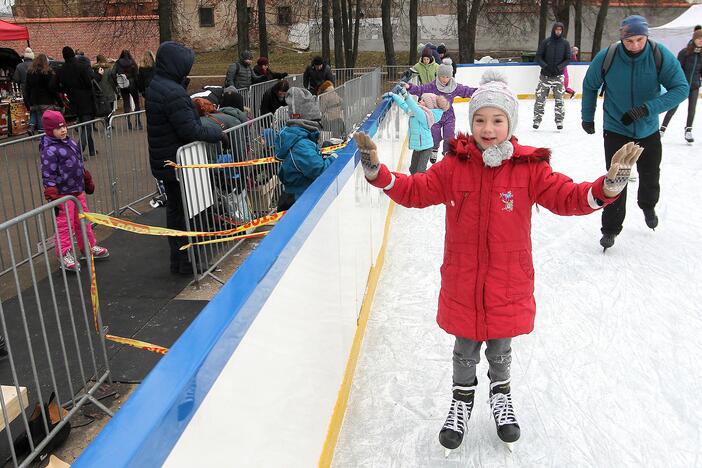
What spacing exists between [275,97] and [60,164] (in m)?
4.59

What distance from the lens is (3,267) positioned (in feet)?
17.4

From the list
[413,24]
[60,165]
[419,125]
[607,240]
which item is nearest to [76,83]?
[60,165]

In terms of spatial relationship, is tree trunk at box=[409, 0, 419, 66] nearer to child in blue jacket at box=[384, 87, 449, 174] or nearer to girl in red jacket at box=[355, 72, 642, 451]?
child in blue jacket at box=[384, 87, 449, 174]

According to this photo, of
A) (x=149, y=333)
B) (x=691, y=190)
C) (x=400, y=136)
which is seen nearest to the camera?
(x=149, y=333)

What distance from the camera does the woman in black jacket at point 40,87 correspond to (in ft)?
33.6

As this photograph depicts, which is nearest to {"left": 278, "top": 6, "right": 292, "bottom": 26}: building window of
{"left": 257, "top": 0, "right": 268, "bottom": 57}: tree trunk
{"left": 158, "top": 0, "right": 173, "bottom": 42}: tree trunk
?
{"left": 257, "top": 0, "right": 268, "bottom": 57}: tree trunk

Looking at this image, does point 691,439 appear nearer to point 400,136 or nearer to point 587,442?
point 587,442

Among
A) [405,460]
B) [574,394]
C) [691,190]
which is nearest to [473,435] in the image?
[405,460]

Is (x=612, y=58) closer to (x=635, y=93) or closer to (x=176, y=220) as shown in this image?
(x=635, y=93)

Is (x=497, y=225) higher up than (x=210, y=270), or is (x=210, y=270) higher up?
(x=497, y=225)

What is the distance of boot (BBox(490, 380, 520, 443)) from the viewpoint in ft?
9.16

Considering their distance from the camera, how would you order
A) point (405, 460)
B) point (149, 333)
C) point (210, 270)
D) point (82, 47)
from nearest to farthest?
point (405, 460) < point (149, 333) < point (210, 270) < point (82, 47)

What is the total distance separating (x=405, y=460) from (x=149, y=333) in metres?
2.11

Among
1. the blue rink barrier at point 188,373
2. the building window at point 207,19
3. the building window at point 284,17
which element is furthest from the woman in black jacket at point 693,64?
the building window at point 207,19
